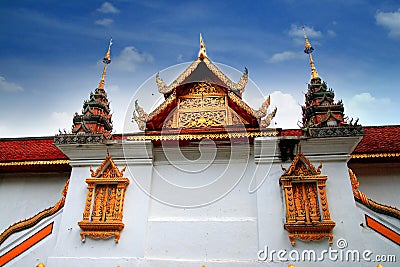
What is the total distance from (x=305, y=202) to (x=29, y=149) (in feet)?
25.3

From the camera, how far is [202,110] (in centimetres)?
730

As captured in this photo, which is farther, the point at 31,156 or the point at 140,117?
the point at 31,156

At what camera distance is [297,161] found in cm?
619

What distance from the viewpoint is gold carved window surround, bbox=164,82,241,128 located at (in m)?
7.08

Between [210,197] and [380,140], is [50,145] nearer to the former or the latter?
[210,197]

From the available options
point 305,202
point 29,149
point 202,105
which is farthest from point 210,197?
point 29,149

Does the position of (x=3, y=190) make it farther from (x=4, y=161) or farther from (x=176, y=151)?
(x=176, y=151)

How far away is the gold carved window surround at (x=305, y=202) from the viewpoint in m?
5.59

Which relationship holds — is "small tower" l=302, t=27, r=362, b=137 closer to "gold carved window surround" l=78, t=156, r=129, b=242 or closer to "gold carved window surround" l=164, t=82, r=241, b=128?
"gold carved window surround" l=164, t=82, r=241, b=128

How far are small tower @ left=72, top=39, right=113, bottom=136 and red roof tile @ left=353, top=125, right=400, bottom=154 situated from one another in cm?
665

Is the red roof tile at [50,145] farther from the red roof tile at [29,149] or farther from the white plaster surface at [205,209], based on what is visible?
the white plaster surface at [205,209]

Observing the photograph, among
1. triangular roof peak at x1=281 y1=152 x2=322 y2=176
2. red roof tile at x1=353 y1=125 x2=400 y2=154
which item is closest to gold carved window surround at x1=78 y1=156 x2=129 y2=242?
triangular roof peak at x1=281 y1=152 x2=322 y2=176

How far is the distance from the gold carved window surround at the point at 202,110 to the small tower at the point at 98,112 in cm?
280

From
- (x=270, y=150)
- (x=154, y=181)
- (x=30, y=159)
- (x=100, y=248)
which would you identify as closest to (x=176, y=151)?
(x=154, y=181)
